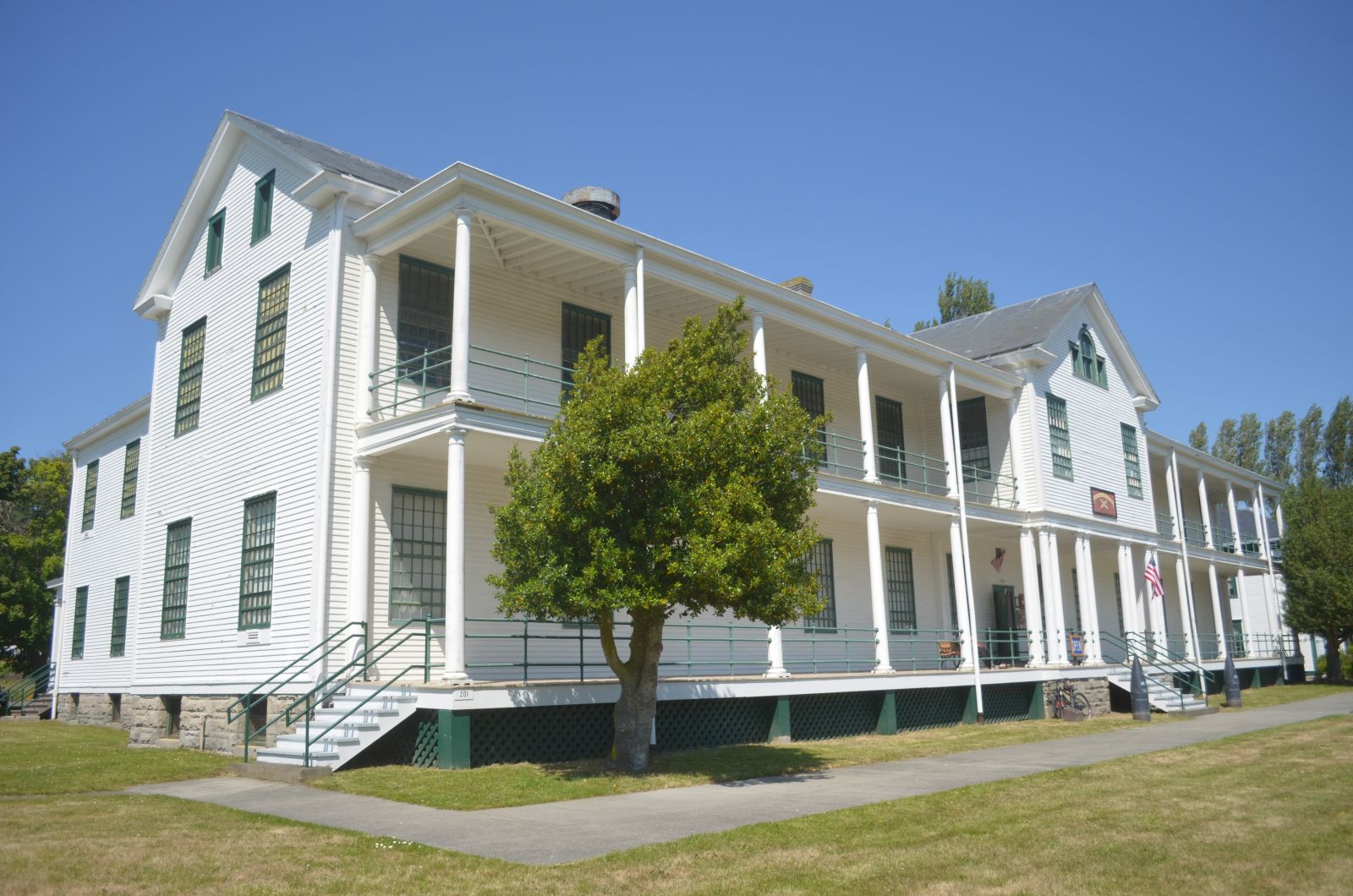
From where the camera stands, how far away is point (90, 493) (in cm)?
2948

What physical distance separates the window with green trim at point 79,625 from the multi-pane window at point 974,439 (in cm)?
2335

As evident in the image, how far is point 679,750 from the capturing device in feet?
57.2

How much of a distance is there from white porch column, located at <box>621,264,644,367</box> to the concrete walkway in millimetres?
7524

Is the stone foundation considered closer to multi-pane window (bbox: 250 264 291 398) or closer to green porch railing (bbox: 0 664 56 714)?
multi-pane window (bbox: 250 264 291 398)

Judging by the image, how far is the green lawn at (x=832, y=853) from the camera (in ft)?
25.0

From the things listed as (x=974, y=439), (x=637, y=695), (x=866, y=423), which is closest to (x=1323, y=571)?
(x=974, y=439)

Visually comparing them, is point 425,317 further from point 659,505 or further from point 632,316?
point 659,505

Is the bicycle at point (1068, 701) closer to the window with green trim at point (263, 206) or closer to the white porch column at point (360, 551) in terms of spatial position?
the white porch column at point (360, 551)

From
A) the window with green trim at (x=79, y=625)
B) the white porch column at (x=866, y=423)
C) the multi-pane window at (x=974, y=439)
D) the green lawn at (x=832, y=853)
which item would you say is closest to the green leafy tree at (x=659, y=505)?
the green lawn at (x=832, y=853)

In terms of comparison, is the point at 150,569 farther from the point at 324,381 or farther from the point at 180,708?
the point at 324,381

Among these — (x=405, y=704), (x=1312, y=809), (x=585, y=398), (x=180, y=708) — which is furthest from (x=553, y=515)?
(x=180, y=708)

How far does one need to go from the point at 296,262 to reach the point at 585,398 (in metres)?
7.78

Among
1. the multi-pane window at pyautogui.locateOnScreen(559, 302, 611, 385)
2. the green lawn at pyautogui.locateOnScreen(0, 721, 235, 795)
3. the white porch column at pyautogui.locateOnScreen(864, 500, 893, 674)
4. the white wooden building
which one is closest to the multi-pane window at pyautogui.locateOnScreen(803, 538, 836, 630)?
the white wooden building

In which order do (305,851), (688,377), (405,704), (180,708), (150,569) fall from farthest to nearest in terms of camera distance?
(150,569) < (180,708) < (405,704) < (688,377) < (305,851)
